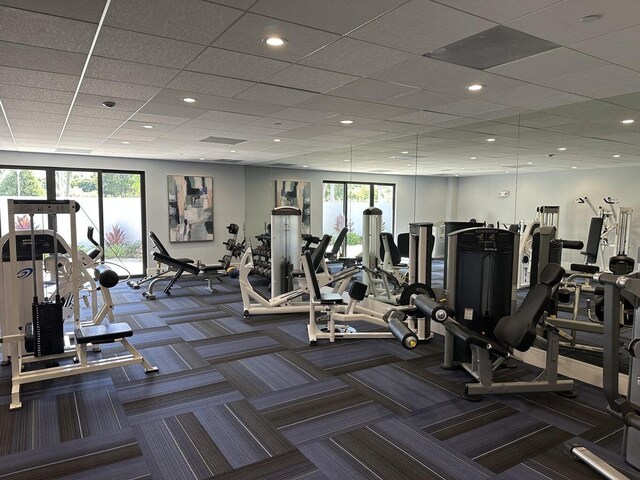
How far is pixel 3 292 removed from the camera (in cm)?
364

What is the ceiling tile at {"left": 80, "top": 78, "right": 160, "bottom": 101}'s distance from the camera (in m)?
3.18

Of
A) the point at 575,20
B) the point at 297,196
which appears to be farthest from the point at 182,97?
the point at 297,196

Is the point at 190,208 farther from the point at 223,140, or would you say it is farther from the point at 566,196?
the point at 566,196

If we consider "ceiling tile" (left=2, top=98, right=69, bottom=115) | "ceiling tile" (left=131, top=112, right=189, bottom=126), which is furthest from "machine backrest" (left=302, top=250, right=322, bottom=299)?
"ceiling tile" (left=2, top=98, right=69, bottom=115)

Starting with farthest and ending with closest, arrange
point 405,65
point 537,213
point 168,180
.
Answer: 1. point 168,180
2. point 537,213
3. point 405,65

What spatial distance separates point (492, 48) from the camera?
2.42 m

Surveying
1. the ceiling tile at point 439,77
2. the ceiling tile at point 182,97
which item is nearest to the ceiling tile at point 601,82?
the ceiling tile at point 439,77

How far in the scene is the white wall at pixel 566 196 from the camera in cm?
349

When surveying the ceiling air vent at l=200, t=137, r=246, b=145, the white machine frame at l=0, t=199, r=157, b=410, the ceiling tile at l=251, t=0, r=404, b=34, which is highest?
the ceiling air vent at l=200, t=137, r=246, b=145

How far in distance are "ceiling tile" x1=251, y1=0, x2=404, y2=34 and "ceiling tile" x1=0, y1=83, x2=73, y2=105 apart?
237 cm

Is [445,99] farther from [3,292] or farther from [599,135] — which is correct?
[3,292]

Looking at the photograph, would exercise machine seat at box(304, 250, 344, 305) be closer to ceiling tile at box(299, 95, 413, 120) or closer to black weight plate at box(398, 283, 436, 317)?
black weight plate at box(398, 283, 436, 317)

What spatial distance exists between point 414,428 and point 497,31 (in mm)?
2397

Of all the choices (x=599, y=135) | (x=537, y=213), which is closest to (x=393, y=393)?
(x=537, y=213)
